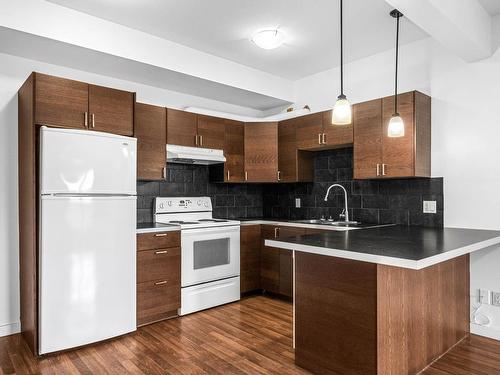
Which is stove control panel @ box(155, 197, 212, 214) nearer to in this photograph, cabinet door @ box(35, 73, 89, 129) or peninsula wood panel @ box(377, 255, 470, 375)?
cabinet door @ box(35, 73, 89, 129)

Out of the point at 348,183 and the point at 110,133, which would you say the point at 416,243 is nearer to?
the point at 348,183

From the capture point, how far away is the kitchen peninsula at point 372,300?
192 centimetres

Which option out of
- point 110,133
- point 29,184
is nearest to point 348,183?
point 110,133

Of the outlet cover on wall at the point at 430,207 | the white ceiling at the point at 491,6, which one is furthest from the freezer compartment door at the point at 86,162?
the white ceiling at the point at 491,6

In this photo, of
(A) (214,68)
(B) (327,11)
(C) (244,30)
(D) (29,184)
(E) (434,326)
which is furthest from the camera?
(A) (214,68)

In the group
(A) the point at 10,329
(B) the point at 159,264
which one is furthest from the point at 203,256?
(A) the point at 10,329

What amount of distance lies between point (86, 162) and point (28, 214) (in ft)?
1.99

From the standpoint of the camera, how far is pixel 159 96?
3.97m

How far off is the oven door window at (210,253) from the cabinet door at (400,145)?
5.91ft

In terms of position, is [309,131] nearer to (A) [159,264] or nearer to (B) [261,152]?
(B) [261,152]

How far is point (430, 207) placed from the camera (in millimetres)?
3260

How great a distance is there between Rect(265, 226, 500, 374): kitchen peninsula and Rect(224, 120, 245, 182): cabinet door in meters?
1.95

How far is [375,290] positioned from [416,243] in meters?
0.52

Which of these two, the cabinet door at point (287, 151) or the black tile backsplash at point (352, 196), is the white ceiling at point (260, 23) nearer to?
the cabinet door at point (287, 151)
